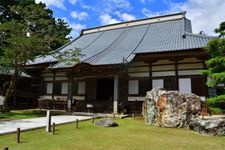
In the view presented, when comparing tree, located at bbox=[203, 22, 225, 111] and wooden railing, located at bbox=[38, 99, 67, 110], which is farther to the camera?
A: wooden railing, located at bbox=[38, 99, 67, 110]

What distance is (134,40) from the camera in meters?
22.1

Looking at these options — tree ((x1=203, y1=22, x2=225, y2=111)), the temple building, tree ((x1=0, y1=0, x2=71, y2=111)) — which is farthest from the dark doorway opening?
tree ((x1=203, y1=22, x2=225, y2=111))

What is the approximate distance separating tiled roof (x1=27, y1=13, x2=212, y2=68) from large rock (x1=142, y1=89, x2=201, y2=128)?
16.7 ft

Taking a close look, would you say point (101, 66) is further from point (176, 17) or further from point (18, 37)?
point (176, 17)

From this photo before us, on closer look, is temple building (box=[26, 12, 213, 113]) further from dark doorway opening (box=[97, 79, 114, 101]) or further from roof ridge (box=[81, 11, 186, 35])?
roof ridge (box=[81, 11, 186, 35])

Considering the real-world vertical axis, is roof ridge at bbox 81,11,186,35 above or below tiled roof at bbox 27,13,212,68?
above

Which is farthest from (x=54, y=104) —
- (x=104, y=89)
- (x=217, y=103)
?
(x=217, y=103)

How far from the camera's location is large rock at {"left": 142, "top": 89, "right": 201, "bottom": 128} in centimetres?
1246

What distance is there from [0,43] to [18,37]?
4.38m

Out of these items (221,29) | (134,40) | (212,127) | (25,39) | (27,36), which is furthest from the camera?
(134,40)

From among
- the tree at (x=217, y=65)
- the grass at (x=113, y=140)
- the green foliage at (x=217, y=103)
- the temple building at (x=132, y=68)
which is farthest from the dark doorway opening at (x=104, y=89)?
the tree at (x=217, y=65)

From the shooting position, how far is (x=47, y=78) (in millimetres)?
24422

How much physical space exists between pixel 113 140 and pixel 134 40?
14.0m

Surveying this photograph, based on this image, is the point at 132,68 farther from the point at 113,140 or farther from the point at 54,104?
the point at 113,140
